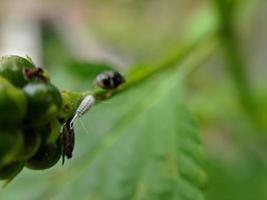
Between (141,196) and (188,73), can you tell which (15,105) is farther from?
(188,73)

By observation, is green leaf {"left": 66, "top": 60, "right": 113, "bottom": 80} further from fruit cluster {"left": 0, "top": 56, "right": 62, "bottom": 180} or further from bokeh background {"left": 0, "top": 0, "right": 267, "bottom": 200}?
fruit cluster {"left": 0, "top": 56, "right": 62, "bottom": 180}

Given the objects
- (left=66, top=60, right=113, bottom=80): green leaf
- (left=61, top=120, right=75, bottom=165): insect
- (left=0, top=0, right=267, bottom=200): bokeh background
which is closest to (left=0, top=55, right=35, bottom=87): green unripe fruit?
(left=61, top=120, right=75, bottom=165): insect

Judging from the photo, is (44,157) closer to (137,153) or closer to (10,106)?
(10,106)

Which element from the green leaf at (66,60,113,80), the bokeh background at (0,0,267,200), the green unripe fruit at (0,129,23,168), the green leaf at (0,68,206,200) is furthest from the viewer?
the bokeh background at (0,0,267,200)

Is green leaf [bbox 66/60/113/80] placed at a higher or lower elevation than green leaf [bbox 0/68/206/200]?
higher

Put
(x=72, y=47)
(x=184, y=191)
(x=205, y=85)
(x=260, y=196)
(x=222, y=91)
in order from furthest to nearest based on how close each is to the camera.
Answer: (x=72, y=47)
(x=205, y=85)
(x=222, y=91)
(x=260, y=196)
(x=184, y=191)

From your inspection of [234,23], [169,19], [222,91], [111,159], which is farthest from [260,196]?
[169,19]

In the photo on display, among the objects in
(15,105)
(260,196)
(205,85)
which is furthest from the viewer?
(205,85)

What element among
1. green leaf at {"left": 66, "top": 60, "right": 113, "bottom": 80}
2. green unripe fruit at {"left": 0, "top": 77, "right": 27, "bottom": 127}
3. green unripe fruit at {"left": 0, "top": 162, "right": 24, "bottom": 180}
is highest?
green leaf at {"left": 66, "top": 60, "right": 113, "bottom": 80}
